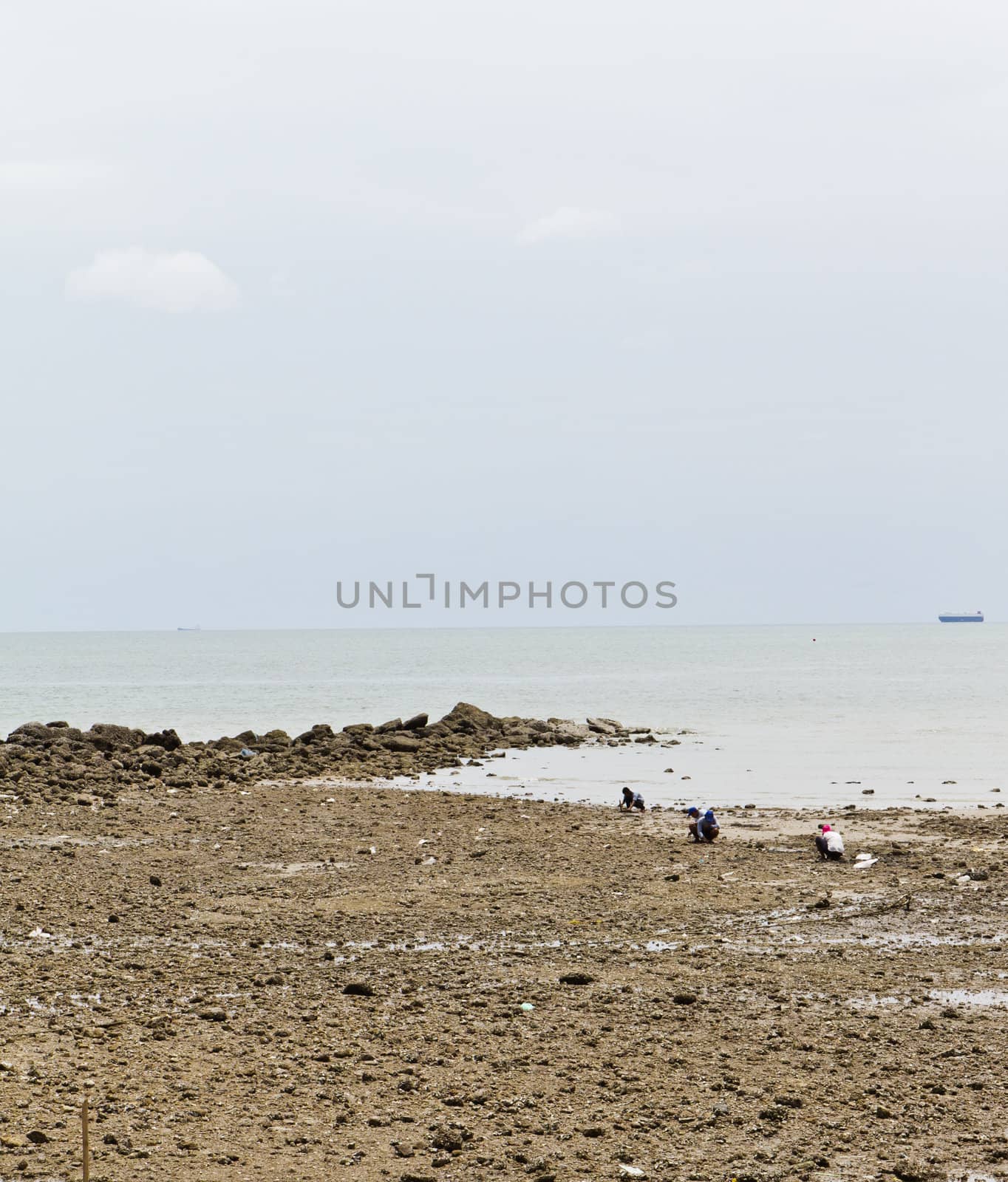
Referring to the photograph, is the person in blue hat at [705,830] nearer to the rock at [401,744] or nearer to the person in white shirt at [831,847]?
the person in white shirt at [831,847]

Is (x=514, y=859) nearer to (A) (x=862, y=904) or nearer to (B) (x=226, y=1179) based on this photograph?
(A) (x=862, y=904)

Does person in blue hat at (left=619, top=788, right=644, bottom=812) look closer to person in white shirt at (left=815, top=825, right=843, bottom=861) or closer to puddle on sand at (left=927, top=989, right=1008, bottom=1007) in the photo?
person in white shirt at (left=815, top=825, right=843, bottom=861)

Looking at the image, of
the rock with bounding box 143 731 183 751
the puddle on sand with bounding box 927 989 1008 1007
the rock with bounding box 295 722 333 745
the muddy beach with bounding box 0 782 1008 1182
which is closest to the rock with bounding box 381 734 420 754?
the rock with bounding box 295 722 333 745

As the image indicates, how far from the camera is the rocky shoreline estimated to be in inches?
1016

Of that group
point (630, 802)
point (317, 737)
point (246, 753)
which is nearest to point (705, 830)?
point (630, 802)

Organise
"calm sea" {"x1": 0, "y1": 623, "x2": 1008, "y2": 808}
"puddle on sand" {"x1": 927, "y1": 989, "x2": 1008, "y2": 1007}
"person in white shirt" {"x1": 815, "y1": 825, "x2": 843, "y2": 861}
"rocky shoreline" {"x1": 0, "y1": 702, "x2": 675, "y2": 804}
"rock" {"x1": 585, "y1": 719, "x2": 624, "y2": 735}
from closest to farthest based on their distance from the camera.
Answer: "puddle on sand" {"x1": 927, "y1": 989, "x2": 1008, "y2": 1007}
"person in white shirt" {"x1": 815, "y1": 825, "x2": 843, "y2": 861}
"rocky shoreline" {"x1": 0, "y1": 702, "x2": 675, "y2": 804}
"calm sea" {"x1": 0, "y1": 623, "x2": 1008, "y2": 808}
"rock" {"x1": 585, "y1": 719, "x2": 624, "y2": 735}

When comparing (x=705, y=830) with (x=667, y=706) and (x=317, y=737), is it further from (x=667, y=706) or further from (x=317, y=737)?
(x=667, y=706)

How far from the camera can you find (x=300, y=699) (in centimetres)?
6694

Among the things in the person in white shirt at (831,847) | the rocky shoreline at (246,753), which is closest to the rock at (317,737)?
the rocky shoreline at (246,753)

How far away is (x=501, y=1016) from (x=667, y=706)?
5076 cm

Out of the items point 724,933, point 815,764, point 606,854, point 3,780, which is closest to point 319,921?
point 724,933

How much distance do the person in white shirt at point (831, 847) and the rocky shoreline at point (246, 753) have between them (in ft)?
42.5

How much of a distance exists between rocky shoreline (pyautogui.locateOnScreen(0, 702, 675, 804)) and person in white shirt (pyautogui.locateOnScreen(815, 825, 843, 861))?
510 inches

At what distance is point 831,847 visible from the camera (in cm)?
1695
